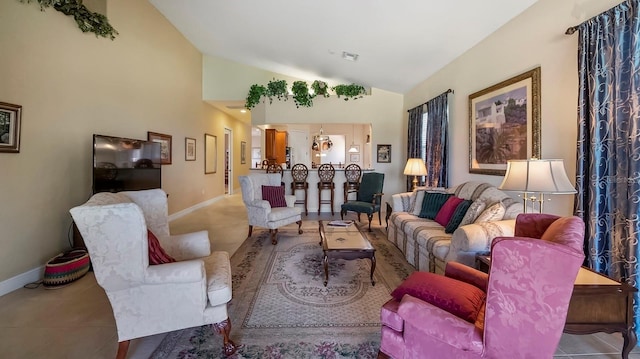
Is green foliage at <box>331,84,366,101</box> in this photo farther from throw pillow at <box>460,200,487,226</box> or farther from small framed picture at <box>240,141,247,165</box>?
small framed picture at <box>240,141,247,165</box>

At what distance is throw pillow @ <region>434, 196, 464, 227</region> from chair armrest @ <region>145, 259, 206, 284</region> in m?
2.71

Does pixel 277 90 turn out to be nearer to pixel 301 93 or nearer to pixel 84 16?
pixel 301 93

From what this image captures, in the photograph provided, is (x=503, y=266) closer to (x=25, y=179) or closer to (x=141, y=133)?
(x=25, y=179)

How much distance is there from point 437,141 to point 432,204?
1.46 m

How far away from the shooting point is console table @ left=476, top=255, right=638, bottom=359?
1.59 m

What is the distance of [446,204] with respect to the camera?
347 cm

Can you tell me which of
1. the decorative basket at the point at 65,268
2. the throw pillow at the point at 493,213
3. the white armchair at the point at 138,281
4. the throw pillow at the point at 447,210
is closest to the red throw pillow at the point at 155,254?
the white armchair at the point at 138,281

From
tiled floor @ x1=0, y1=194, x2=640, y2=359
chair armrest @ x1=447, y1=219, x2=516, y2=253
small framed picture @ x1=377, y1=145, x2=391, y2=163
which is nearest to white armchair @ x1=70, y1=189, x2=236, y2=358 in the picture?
tiled floor @ x1=0, y1=194, x2=640, y2=359

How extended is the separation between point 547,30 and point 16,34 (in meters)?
4.89

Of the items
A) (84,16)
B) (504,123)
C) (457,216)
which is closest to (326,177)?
(457,216)

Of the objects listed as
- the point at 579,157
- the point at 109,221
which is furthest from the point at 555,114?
the point at 109,221

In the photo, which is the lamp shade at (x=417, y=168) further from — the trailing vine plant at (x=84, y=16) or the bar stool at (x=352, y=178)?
the trailing vine plant at (x=84, y=16)

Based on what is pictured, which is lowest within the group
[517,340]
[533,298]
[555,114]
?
[517,340]

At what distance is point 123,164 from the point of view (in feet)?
12.3
